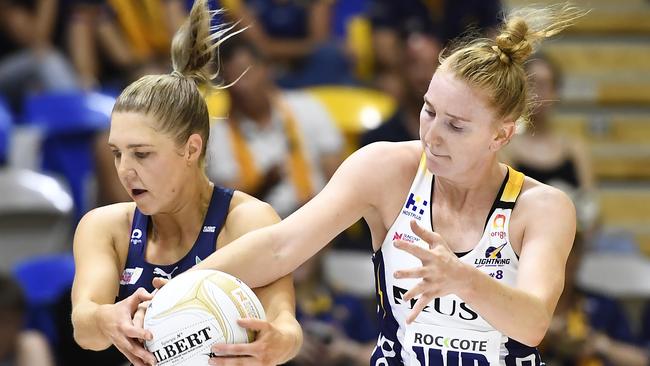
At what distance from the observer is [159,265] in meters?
3.39

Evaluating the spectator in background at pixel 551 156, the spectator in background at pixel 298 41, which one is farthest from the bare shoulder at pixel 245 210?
the spectator in background at pixel 298 41

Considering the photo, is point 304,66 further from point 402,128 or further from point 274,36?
point 402,128

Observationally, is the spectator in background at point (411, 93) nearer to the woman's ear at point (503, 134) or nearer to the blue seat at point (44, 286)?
the blue seat at point (44, 286)

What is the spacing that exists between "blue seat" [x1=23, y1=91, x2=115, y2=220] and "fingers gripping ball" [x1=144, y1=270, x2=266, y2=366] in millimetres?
3716

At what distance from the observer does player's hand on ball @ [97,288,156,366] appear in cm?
299

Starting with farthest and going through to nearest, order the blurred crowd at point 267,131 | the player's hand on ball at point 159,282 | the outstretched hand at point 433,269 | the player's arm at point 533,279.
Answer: the blurred crowd at point 267,131 → the player's hand on ball at point 159,282 → the player's arm at point 533,279 → the outstretched hand at point 433,269

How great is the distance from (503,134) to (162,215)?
1057 mm

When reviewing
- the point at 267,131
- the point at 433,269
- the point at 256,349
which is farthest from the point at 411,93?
the point at 433,269

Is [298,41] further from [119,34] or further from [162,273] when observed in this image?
[162,273]

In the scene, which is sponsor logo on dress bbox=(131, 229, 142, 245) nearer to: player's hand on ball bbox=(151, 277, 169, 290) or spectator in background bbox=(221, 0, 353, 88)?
player's hand on ball bbox=(151, 277, 169, 290)

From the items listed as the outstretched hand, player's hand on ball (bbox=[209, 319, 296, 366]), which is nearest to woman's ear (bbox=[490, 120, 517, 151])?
the outstretched hand

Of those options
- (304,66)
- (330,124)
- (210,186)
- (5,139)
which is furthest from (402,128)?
(210,186)

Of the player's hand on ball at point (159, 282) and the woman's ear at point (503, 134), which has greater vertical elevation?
the woman's ear at point (503, 134)

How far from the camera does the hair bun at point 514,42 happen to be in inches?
126
